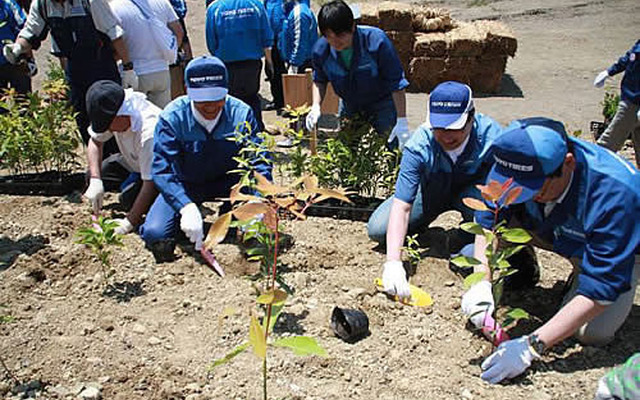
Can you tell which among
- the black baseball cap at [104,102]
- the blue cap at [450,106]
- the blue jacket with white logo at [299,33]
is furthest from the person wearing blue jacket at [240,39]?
the blue cap at [450,106]

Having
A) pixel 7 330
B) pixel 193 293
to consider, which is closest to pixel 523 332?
pixel 193 293

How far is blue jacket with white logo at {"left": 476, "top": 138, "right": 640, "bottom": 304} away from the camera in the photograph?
2178mm

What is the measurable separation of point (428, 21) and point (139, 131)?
616 centimetres

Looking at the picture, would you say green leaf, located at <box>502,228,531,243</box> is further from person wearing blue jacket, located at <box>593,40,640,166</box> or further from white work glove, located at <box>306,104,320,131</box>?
person wearing blue jacket, located at <box>593,40,640,166</box>

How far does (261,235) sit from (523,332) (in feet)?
4.21

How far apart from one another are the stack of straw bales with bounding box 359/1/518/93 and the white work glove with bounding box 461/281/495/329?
607 centimetres

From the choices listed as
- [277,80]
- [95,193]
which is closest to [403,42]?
[277,80]

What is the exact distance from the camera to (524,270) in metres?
3.02

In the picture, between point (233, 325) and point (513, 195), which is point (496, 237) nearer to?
point (513, 195)

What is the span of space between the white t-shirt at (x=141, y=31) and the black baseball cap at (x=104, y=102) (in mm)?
1261

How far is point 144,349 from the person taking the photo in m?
2.55

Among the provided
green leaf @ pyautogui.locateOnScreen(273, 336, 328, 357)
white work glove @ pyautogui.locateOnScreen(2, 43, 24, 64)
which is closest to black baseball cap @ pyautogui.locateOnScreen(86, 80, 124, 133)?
white work glove @ pyautogui.locateOnScreen(2, 43, 24, 64)

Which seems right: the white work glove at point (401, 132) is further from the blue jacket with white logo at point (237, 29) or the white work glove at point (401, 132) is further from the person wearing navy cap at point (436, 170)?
the blue jacket with white logo at point (237, 29)

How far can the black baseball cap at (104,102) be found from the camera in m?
3.41
